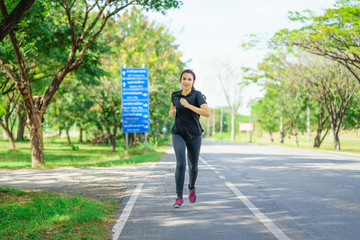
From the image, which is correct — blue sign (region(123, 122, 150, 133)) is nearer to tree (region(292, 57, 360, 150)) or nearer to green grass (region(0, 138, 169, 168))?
green grass (region(0, 138, 169, 168))

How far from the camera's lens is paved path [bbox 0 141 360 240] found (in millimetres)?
4715

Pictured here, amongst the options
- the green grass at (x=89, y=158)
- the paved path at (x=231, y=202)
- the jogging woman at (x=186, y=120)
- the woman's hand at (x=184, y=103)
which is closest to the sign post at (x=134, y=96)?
the green grass at (x=89, y=158)

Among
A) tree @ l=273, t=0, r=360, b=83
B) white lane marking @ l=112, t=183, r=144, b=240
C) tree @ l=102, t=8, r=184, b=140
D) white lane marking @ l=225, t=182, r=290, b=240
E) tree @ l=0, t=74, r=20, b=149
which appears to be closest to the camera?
white lane marking @ l=225, t=182, r=290, b=240

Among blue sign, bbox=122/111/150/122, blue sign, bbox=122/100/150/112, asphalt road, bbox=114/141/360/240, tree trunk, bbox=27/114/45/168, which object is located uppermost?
blue sign, bbox=122/100/150/112

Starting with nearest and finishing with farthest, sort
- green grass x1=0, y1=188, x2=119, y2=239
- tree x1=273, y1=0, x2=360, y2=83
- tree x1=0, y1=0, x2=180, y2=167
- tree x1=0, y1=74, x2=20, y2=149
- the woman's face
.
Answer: green grass x1=0, y1=188, x2=119, y2=239 < the woman's face < tree x1=0, y1=0, x2=180, y2=167 < tree x1=273, y1=0, x2=360, y2=83 < tree x1=0, y1=74, x2=20, y2=149

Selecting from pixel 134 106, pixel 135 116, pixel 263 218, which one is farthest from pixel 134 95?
pixel 263 218

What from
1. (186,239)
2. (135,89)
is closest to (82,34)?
(135,89)

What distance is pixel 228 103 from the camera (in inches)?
2400

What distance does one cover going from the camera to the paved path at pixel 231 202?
4.71 m

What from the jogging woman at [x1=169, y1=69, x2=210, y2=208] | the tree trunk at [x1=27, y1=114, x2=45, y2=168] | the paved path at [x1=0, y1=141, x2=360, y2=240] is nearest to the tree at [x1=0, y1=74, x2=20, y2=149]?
the tree trunk at [x1=27, y1=114, x2=45, y2=168]

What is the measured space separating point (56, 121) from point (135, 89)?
17.8m

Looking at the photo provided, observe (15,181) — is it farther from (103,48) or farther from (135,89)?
(135,89)

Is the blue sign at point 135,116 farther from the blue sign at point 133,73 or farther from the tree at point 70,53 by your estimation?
the tree at point 70,53

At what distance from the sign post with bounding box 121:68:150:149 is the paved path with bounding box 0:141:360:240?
399 inches
